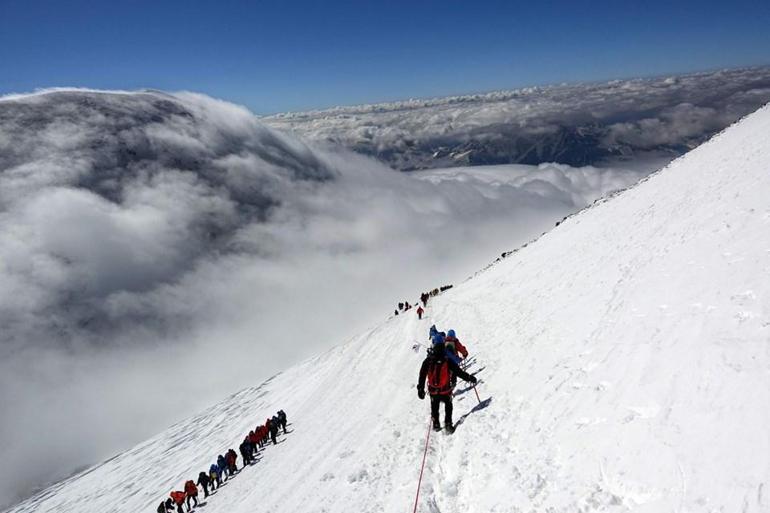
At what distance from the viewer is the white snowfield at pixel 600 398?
231 inches

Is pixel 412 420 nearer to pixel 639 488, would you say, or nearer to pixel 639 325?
pixel 639 325

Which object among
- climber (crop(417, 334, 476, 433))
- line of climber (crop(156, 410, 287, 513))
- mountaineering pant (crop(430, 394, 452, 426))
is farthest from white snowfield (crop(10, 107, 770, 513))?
line of climber (crop(156, 410, 287, 513))

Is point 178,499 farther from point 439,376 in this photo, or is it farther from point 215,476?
point 439,376

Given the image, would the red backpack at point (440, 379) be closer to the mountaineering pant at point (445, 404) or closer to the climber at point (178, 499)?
the mountaineering pant at point (445, 404)

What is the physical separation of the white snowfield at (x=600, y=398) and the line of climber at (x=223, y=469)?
1.17m

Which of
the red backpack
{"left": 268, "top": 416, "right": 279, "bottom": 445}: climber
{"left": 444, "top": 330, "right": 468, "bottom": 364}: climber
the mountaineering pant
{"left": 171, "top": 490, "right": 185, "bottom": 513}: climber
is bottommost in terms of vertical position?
{"left": 171, "top": 490, "right": 185, "bottom": 513}: climber

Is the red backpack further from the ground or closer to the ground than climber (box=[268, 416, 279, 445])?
further from the ground

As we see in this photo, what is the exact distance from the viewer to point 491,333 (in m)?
19.6

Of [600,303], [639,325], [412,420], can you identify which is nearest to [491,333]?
[600,303]

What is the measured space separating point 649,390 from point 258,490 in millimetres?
13889

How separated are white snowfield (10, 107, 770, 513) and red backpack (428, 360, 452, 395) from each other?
123 centimetres

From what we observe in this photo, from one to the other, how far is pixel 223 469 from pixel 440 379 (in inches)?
622

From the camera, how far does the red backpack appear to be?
10398 mm

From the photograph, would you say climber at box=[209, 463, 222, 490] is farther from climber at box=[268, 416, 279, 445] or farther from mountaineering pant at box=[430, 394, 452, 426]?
mountaineering pant at box=[430, 394, 452, 426]
